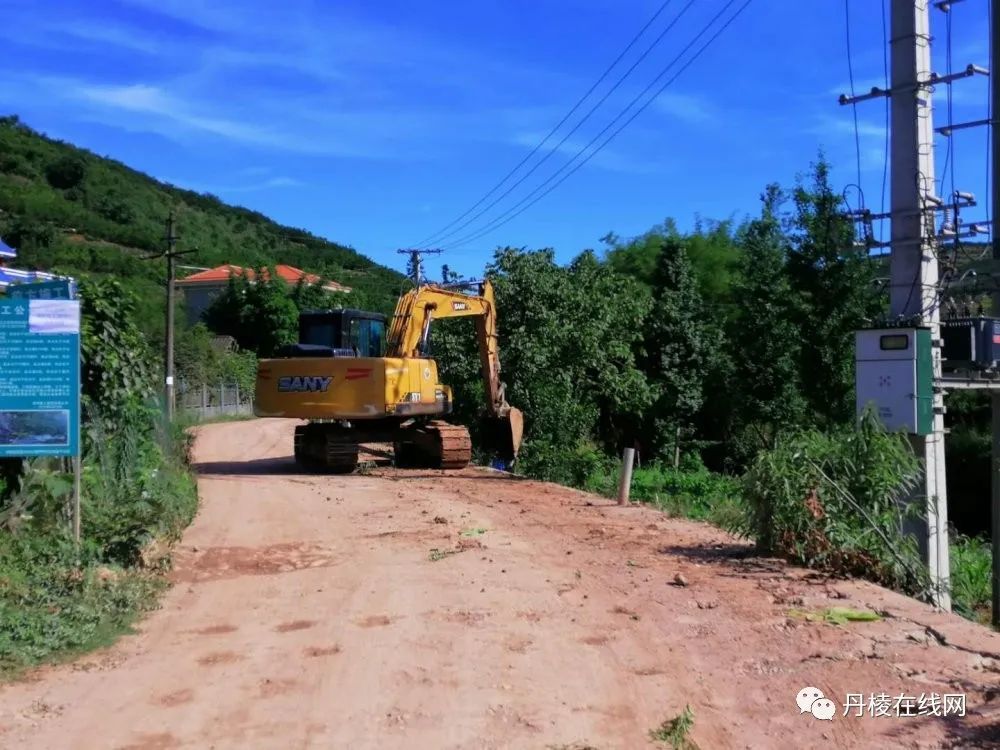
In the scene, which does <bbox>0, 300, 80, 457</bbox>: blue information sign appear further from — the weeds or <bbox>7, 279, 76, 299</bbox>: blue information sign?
<bbox>7, 279, 76, 299</bbox>: blue information sign

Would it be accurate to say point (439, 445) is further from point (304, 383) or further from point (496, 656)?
point (496, 656)

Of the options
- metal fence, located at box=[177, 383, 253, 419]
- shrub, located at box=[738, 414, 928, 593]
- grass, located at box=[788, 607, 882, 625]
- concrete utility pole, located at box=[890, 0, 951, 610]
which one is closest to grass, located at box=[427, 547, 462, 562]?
shrub, located at box=[738, 414, 928, 593]

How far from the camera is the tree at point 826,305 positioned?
79.0ft

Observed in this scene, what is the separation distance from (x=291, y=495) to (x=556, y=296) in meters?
12.3

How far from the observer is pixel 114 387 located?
10.8 meters

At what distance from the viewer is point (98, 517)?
9.18 metres

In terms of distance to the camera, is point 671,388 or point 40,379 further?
point 671,388

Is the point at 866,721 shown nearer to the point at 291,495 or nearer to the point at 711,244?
the point at 291,495

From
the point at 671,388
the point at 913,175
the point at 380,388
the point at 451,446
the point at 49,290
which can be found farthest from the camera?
the point at 671,388

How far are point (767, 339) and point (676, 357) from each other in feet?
25.0

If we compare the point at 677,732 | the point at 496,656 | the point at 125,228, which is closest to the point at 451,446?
the point at 496,656

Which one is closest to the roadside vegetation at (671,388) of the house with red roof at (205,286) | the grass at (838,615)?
the grass at (838,615)

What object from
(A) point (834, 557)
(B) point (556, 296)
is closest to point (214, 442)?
(B) point (556, 296)

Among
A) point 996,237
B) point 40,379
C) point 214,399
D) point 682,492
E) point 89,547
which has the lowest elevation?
Answer: point 682,492
